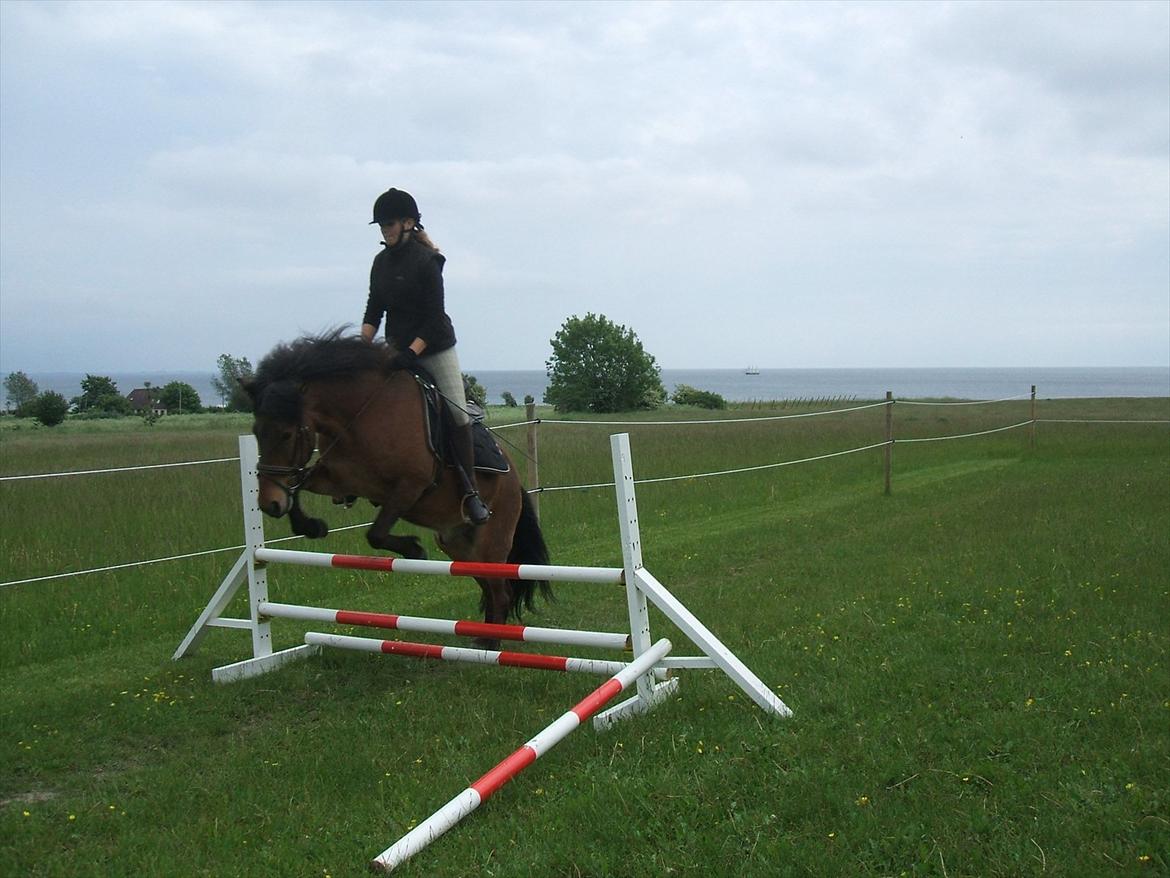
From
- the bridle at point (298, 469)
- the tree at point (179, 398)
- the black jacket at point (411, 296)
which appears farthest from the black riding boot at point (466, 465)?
the tree at point (179, 398)

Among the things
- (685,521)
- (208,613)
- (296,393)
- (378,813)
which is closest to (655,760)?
(378,813)

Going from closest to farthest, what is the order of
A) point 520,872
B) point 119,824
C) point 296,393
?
point 520,872 < point 119,824 < point 296,393

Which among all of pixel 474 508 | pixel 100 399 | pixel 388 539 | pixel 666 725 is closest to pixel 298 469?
pixel 388 539

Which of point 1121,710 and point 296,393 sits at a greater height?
point 296,393

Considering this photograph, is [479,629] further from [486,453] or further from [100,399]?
[100,399]

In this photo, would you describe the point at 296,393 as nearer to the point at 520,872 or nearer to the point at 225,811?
the point at 225,811

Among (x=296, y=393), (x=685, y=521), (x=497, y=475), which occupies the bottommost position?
(x=685, y=521)

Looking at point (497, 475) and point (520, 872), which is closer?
point (520, 872)

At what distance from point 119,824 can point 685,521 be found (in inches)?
332

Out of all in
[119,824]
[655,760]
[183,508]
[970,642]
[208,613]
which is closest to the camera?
[119,824]

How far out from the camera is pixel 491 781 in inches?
130

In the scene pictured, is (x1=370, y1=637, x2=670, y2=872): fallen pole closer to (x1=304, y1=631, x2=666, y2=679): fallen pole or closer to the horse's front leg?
(x1=304, y1=631, x2=666, y2=679): fallen pole

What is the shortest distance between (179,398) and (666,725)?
131ft

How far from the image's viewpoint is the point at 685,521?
11297 millimetres
